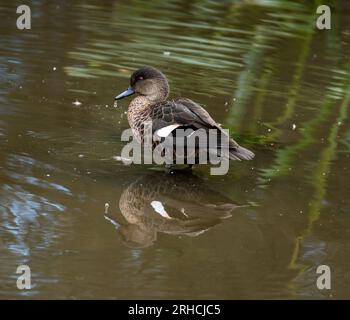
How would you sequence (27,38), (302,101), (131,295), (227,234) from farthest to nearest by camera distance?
(27,38)
(302,101)
(227,234)
(131,295)

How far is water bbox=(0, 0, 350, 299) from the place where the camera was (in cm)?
455

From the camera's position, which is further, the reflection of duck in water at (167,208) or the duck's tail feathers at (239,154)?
the duck's tail feathers at (239,154)

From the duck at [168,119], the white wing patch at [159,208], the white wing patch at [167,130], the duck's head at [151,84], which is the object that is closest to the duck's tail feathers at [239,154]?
the duck at [168,119]

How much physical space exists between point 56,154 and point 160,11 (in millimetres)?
4846

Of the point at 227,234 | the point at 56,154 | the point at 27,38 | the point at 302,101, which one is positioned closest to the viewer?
the point at 227,234

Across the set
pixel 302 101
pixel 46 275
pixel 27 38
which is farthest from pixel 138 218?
pixel 27 38

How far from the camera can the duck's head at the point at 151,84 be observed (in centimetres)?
669

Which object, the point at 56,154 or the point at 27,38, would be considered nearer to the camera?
the point at 56,154

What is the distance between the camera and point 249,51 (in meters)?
9.30

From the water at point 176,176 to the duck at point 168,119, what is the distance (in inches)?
9.3

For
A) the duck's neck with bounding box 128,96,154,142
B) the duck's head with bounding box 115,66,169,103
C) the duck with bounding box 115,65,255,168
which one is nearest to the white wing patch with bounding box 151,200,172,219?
the duck with bounding box 115,65,255,168

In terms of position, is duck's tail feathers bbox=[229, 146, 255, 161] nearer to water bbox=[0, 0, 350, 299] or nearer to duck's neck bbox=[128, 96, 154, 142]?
water bbox=[0, 0, 350, 299]

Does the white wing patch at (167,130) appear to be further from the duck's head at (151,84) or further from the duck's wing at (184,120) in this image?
the duck's head at (151,84)

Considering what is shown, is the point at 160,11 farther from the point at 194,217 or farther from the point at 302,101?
the point at 194,217
